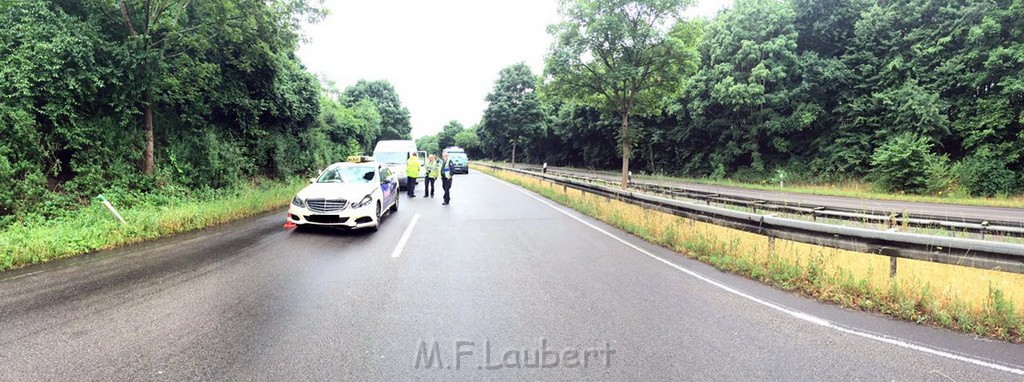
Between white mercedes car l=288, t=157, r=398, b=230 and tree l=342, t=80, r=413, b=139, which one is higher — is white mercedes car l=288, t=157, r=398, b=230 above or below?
below

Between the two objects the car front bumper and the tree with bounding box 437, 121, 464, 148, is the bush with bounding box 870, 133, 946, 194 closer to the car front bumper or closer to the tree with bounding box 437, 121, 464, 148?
the car front bumper

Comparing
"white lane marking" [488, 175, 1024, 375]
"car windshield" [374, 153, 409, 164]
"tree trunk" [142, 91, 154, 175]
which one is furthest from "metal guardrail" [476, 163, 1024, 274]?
"car windshield" [374, 153, 409, 164]

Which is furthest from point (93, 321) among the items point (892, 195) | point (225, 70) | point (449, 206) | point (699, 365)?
point (892, 195)

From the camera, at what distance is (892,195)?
830 inches

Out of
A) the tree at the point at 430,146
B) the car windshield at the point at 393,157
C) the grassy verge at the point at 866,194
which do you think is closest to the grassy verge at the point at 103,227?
the car windshield at the point at 393,157

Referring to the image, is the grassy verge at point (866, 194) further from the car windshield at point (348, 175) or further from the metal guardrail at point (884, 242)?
the car windshield at point (348, 175)

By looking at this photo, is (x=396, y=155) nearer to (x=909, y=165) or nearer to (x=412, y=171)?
(x=412, y=171)

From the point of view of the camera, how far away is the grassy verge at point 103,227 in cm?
694

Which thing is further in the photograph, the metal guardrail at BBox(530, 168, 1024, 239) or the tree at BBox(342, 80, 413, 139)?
the tree at BBox(342, 80, 413, 139)

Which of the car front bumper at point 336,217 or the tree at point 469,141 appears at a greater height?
the tree at point 469,141

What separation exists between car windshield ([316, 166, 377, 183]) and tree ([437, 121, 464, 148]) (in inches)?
4566

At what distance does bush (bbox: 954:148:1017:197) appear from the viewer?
1961 centimetres

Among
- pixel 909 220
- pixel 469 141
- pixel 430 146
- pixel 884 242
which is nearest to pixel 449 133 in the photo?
pixel 430 146

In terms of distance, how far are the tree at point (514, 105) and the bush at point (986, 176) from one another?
4101cm
